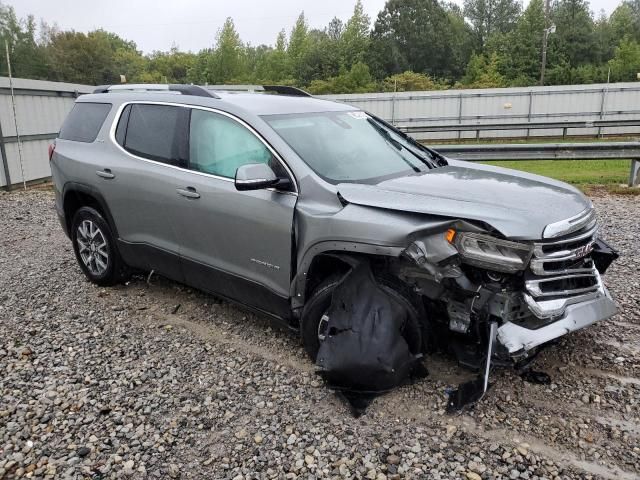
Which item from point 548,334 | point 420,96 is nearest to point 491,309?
point 548,334

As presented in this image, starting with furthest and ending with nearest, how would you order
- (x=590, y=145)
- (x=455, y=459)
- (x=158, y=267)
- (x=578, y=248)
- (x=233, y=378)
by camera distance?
(x=590, y=145)
(x=158, y=267)
(x=233, y=378)
(x=578, y=248)
(x=455, y=459)

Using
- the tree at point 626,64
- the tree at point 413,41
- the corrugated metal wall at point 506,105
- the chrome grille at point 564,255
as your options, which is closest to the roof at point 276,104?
the chrome grille at point 564,255

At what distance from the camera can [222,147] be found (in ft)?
13.6

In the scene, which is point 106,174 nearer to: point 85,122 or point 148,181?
point 148,181

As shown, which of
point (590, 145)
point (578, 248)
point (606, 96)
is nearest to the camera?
point (578, 248)

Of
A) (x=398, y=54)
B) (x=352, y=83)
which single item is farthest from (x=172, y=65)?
(x=352, y=83)

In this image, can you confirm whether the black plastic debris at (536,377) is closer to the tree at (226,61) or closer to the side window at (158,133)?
the side window at (158,133)

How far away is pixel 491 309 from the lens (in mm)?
3115

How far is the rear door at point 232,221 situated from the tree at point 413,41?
57891 mm

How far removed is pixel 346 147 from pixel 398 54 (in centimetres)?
5956

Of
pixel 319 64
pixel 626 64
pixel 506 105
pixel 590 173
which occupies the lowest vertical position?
pixel 590 173

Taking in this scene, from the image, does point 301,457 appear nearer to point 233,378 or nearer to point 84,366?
point 233,378

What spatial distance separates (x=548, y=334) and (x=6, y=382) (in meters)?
3.56

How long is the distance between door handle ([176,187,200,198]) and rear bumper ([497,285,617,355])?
2.42 m
